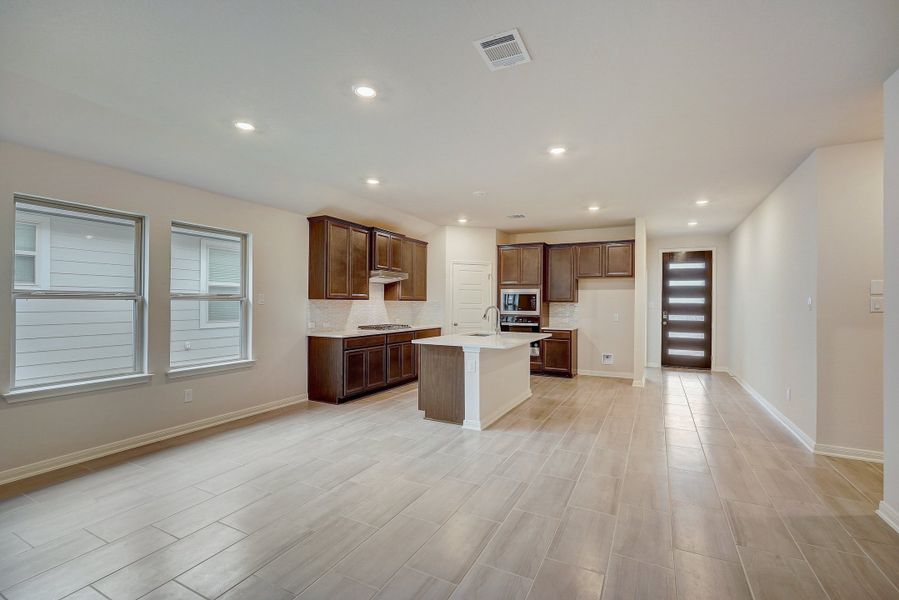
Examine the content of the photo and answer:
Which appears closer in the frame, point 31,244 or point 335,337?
point 31,244

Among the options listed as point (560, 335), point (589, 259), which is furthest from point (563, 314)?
point (589, 259)

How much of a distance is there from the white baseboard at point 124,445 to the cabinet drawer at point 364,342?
1052 millimetres

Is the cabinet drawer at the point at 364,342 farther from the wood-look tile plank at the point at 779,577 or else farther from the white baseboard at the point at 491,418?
the wood-look tile plank at the point at 779,577

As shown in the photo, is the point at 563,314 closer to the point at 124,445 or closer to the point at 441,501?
the point at 441,501

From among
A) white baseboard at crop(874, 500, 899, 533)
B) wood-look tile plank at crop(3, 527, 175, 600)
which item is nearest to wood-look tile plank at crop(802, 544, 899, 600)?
white baseboard at crop(874, 500, 899, 533)

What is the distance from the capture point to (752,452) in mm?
3488

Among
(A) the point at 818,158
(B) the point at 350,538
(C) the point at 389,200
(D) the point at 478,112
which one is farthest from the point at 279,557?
(A) the point at 818,158

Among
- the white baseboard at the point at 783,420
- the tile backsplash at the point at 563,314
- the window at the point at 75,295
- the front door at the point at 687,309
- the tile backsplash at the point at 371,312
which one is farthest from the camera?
the front door at the point at 687,309

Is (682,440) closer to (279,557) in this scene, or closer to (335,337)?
(279,557)

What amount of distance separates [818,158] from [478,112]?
296 cm

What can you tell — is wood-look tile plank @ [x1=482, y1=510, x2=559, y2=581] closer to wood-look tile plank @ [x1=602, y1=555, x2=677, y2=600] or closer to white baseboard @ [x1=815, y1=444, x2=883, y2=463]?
wood-look tile plank @ [x1=602, y1=555, x2=677, y2=600]

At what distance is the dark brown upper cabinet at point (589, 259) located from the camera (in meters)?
7.04

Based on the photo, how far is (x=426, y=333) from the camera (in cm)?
679

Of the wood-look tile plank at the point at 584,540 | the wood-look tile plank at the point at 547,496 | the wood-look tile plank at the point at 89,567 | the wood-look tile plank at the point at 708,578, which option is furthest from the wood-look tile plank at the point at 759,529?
the wood-look tile plank at the point at 89,567
